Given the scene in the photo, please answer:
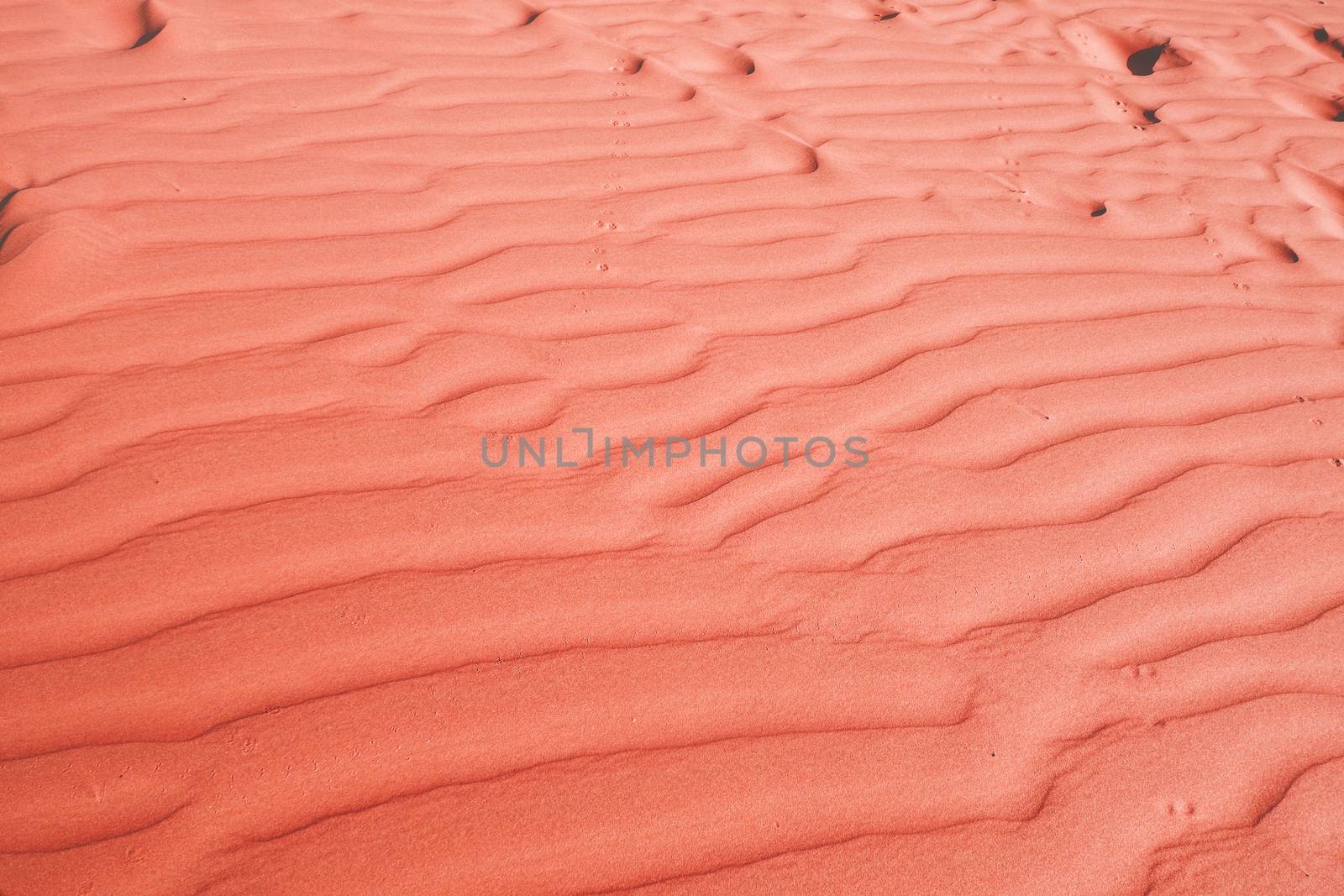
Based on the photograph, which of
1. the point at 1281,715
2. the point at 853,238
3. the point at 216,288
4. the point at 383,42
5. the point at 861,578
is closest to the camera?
the point at 1281,715

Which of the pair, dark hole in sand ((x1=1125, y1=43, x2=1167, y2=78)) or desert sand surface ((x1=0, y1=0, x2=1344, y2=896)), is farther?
dark hole in sand ((x1=1125, y1=43, x2=1167, y2=78))

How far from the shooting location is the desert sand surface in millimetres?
1315

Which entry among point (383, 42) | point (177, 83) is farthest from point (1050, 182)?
point (177, 83)

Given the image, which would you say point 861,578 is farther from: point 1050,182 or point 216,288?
point 1050,182

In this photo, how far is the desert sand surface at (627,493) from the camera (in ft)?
4.32

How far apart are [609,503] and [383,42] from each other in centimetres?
221

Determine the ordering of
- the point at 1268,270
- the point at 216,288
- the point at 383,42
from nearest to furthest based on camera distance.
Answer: the point at 216,288, the point at 1268,270, the point at 383,42

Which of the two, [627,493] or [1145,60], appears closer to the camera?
[627,493]

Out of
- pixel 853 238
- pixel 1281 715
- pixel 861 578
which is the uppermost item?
pixel 853 238

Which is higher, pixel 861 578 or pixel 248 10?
pixel 248 10

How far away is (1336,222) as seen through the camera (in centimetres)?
308

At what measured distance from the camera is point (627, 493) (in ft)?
5.86

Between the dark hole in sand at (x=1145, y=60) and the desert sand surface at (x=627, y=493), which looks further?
the dark hole in sand at (x=1145, y=60)

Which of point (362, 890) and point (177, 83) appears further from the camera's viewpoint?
point (177, 83)
